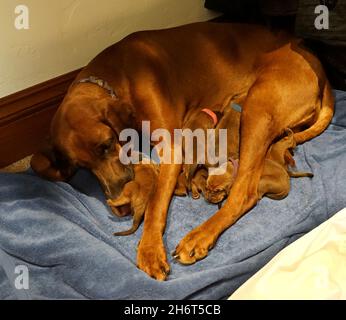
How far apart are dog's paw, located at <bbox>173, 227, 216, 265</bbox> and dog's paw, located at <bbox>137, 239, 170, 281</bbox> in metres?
0.06

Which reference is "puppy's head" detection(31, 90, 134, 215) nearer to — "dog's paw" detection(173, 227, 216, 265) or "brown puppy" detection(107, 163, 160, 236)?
"brown puppy" detection(107, 163, 160, 236)

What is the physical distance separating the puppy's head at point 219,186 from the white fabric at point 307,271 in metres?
0.41

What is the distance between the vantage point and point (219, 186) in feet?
6.93

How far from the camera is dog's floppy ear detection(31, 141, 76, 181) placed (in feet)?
6.98

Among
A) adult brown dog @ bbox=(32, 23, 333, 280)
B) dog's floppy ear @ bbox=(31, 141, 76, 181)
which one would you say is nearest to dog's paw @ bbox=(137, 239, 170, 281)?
adult brown dog @ bbox=(32, 23, 333, 280)

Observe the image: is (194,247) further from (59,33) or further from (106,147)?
(59,33)

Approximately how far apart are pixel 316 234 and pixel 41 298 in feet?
3.44

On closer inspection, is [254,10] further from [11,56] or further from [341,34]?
[11,56]

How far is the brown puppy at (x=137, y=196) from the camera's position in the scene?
204cm

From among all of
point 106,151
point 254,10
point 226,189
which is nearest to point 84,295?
point 106,151

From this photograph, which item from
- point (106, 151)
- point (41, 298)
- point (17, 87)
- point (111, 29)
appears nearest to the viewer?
point (41, 298)

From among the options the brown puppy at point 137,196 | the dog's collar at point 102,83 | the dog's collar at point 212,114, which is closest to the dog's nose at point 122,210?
the brown puppy at point 137,196

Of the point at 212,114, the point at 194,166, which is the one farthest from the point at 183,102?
the point at 194,166

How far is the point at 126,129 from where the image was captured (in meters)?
2.13
